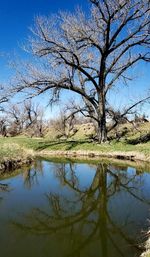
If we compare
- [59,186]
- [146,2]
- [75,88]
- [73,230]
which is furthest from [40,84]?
[73,230]

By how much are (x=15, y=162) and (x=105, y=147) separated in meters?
8.23

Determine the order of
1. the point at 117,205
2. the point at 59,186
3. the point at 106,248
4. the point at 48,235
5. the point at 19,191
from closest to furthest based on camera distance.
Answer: the point at 106,248, the point at 48,235, the point at 117,205, the point at 19,191, the point at 59,186

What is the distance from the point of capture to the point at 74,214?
9.57 metres

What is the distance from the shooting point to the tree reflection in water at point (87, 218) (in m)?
7.29

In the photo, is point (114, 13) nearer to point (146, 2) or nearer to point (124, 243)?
point (146, 2)

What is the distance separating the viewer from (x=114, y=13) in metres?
22.9

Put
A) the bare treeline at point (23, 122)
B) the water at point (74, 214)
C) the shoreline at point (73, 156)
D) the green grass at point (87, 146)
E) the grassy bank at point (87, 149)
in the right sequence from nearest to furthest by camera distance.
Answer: the water at point (74, 214)
the shoreline at point (73, 156)
the grassy bank at point (87, 149)
the green grass at point (87, 146)
the bare treeline at point (23, 122)

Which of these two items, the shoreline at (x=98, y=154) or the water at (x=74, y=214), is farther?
the shoreline at (x=98, y=154)

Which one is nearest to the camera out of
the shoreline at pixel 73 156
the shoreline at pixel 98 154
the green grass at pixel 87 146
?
the shoreline at pixel 73 156

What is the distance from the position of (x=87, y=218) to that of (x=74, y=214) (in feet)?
1.77

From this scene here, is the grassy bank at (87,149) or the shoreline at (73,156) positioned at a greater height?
the grassy bank at (87,149)

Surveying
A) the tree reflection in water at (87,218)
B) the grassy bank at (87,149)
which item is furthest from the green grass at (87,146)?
the tree reflection in water at (87,218)

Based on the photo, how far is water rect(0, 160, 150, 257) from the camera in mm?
7031

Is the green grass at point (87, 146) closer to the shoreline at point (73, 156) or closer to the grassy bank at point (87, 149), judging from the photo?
the grassy bank at point (87, 149)
